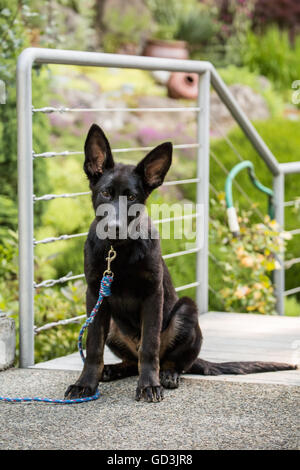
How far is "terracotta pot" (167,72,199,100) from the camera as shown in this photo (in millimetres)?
10094

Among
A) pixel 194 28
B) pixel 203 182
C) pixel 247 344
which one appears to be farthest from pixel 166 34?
pixel 247 344

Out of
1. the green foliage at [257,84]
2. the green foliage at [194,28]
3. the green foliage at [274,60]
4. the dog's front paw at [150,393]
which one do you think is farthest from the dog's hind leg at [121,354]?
the green foliage at [194,28]

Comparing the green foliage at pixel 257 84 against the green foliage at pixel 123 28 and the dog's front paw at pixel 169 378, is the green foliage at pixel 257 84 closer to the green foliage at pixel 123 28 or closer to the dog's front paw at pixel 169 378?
the green foliage at pixel 123 28

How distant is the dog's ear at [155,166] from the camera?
2770 millimetres

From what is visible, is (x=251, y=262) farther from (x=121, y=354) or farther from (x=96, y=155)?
(x=96, y=155)

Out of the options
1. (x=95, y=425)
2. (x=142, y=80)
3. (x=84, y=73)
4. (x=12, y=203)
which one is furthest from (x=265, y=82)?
(x=95, y=425)

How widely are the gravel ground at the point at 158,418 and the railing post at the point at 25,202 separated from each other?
259mm

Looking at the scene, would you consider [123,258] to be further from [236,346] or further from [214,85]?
[214,85]

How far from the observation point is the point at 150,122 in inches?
367

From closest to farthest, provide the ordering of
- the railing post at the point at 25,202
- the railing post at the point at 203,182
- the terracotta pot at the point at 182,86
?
the railing post at the point at 25,202
the railing post at the point at 203,182
the terracotta pot at the point at 182,86

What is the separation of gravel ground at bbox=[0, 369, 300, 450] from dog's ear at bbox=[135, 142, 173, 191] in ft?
2.69

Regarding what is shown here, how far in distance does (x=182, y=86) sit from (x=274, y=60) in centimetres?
199

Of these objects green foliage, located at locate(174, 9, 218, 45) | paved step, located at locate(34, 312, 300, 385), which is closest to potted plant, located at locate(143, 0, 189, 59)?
green foliage, located at locate(174, 9, 218, 45)

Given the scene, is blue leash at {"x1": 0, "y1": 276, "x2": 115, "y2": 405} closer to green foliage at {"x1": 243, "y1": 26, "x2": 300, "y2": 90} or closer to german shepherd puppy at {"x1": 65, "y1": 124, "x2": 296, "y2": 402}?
german shepherd puppy at {"x1": 65, "y1": 124, "x2": 296, "y2": 402}
